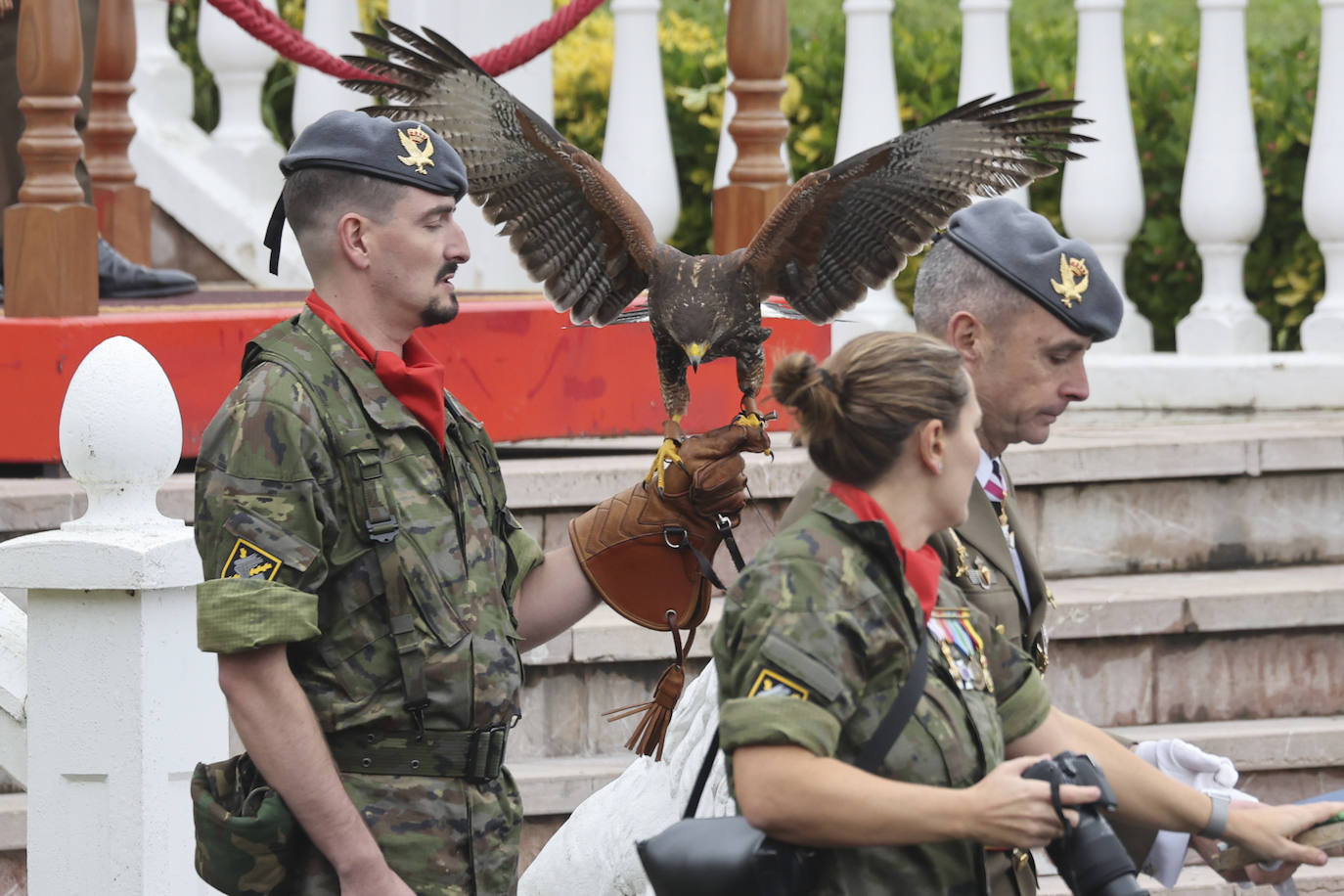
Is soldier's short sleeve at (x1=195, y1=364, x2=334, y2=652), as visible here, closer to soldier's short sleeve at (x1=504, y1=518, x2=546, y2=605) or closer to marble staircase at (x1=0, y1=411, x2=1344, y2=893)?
soldier's short sleeve at (x1=504, y1=518, x2=546, y2=605)

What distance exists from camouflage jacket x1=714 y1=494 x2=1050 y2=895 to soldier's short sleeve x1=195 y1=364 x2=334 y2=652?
62 centimetres

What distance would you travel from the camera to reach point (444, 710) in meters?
2.51

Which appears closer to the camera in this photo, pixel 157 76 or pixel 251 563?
pixel 251 563

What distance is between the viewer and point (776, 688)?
6.35ft

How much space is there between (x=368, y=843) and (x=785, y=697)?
0.75 meters

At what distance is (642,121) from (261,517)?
Result: 4.20 metres

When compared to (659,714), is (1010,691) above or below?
above

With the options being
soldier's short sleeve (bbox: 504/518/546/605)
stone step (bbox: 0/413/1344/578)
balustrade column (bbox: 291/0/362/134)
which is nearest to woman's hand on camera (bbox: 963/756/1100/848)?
soldier's short sleeve (bbox: 504/518/546/605)

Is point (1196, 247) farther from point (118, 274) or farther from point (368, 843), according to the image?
point (368, 843)

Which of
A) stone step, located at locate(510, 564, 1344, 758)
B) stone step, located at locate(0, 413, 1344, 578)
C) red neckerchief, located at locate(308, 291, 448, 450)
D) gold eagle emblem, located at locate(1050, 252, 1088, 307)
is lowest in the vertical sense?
stone step, located at locate(510, 564, 1344, 758)

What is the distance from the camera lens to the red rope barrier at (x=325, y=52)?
5387mm

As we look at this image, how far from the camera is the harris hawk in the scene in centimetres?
366

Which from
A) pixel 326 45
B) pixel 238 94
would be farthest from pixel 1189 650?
pixel 238 94

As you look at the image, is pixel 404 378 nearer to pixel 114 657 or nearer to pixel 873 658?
pixel 873 658
